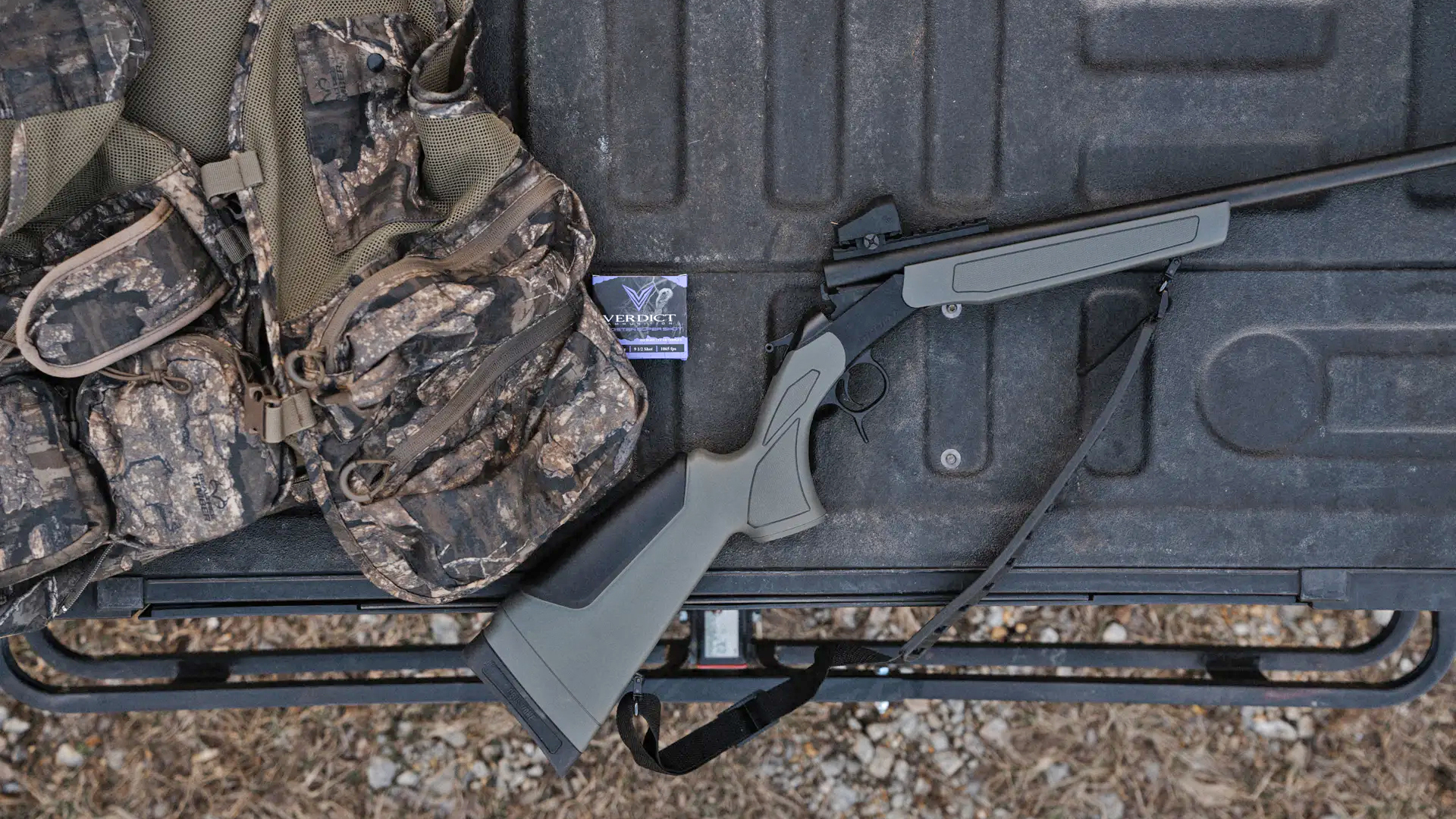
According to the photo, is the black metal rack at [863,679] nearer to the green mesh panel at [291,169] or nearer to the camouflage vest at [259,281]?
the camouflage vest at [259,281]

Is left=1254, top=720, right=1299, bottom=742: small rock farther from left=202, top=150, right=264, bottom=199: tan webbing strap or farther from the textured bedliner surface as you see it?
left=202, top=150, right=264, bottom=199: tan webbing strap

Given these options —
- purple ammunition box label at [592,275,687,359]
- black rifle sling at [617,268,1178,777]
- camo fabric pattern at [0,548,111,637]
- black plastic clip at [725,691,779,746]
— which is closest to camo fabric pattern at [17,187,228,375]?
camo fabric pattern at [0,548,111,637]

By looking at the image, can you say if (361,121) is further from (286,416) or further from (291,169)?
(286,416)

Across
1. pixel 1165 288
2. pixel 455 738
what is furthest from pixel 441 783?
pixel 1165 288

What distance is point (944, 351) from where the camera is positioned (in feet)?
5.77

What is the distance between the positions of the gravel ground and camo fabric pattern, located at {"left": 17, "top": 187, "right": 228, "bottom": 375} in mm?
1058

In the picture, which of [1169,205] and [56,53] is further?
[1169,205]

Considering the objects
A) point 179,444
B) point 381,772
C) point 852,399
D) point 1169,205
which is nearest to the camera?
point 179,444

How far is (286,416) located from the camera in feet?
4.87

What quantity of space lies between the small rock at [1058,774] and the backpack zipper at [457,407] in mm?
1558

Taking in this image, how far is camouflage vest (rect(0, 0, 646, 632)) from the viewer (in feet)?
4.66

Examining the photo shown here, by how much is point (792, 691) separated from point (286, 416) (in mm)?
913

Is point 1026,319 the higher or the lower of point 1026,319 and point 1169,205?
the lower

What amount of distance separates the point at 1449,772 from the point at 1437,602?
0.80m
